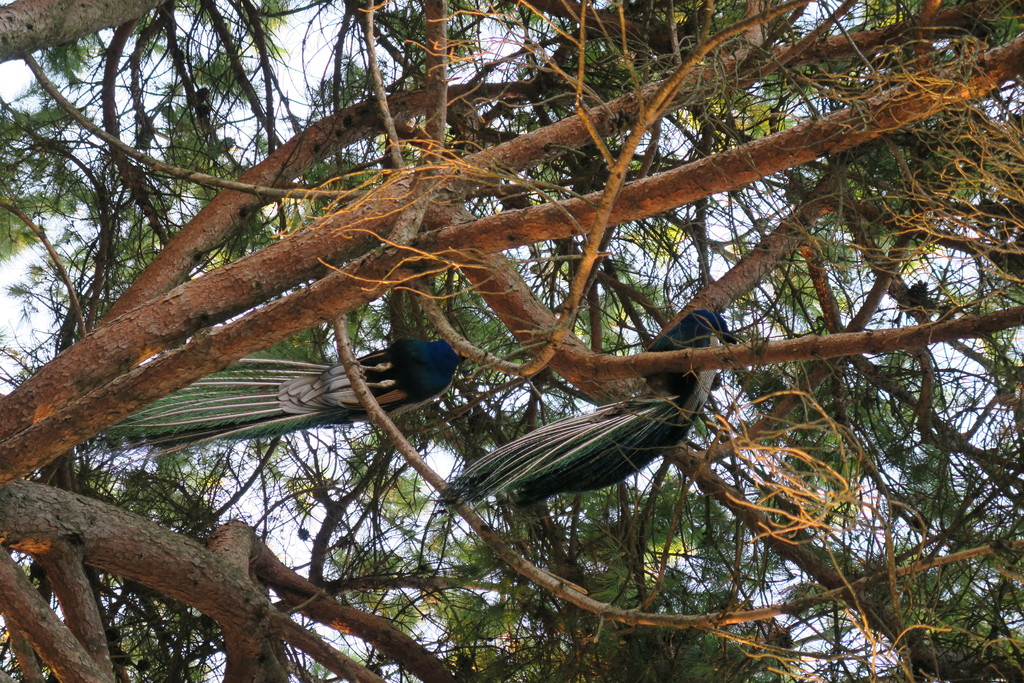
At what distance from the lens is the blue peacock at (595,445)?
2164 mm

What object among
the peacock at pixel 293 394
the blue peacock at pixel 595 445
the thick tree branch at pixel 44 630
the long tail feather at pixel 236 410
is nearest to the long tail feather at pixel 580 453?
the blue peacock at pixel 595 445

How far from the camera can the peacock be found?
2453 mm

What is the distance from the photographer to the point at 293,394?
2625 millimetres

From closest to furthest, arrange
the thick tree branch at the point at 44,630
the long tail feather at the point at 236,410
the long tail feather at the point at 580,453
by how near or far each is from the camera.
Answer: the thick tree branch at the point at 44,630, the long tail feather at the point at 580,453, the long tail feather at the point at 236,410

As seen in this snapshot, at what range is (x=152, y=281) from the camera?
2.51 m

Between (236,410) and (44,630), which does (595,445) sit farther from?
(44,630)

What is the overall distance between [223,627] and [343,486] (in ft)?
2.31

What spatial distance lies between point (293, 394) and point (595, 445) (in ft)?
2.86

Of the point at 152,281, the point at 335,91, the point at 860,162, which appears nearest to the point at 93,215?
the point at 152,281

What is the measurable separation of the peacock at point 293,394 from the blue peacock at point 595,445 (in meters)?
0.39

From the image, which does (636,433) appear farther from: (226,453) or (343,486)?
(226,453)

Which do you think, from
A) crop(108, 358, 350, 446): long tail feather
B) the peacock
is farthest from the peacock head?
crop(108, 358, 350, 446): long tail feather

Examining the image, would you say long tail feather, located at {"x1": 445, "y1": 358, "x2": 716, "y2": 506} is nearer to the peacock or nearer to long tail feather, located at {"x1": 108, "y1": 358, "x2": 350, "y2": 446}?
the peacock

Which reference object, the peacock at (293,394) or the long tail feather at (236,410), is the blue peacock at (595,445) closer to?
the peacock at (293,394)
